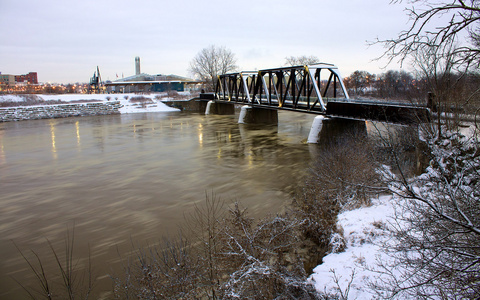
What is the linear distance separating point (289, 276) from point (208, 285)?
1830 mm

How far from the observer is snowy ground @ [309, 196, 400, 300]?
287 inches

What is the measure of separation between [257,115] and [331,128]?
1948 cm

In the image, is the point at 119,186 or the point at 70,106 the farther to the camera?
the point at 70,106

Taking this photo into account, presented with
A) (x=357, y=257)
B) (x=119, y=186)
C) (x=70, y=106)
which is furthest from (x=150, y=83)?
(x=357, y=257)

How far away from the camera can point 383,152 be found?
1619 cm

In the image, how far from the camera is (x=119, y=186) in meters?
17.1

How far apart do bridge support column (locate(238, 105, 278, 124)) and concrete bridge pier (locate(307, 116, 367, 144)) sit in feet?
56.0

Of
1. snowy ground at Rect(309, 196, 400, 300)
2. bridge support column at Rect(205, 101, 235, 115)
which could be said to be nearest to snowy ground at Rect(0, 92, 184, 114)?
bridge support column at Rect(205, 101, 235, 115)

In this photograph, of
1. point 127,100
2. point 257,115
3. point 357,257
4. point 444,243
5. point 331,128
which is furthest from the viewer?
point 127,100

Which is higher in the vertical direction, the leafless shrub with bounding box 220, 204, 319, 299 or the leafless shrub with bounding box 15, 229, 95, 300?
the leafless shrub with bounding box 220, 204, 319, 299

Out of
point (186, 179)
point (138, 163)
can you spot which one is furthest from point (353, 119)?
point (138, 163)

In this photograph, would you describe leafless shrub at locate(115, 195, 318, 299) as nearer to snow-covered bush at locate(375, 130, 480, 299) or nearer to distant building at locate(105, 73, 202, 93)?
snow-covered bush at locate(375, 130, 480, 299)

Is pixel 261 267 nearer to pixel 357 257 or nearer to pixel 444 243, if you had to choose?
pixel 357 257

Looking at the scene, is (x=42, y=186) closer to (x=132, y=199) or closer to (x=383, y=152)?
(x=132, y=199)
